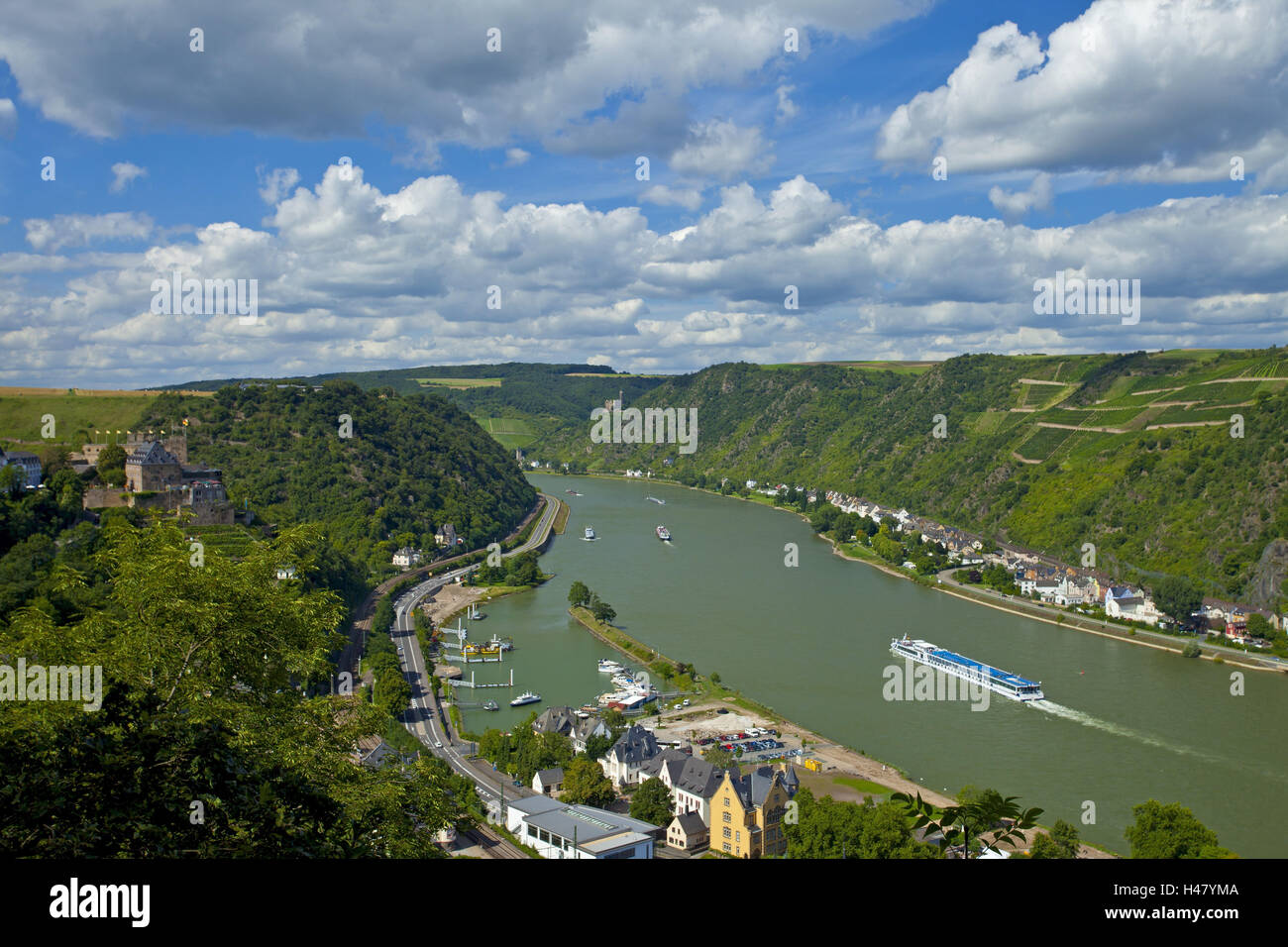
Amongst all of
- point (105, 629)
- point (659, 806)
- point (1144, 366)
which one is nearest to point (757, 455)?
point (1144, 366)

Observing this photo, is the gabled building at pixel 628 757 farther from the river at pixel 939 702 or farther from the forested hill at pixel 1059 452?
the forested hill at pixel 1059 452

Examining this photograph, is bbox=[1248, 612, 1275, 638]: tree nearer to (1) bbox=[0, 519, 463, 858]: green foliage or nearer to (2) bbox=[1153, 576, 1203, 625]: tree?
(2) bbox=[1153, 576, 1203, 625]: tree

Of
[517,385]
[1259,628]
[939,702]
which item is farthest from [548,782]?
[517,385]

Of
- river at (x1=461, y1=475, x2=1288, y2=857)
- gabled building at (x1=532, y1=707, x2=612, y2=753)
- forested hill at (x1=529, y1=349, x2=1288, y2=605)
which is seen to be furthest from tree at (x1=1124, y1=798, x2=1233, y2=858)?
forested hill at (x1=529, y1=349, x2=1288, y2=605)

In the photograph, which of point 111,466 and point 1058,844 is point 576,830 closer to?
point 1058,844

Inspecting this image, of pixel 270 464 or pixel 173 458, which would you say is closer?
pixel 173 458
